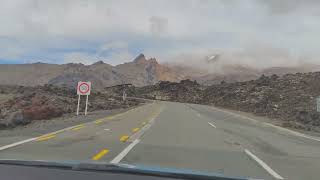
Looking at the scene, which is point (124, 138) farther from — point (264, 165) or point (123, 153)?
point (264, 165)

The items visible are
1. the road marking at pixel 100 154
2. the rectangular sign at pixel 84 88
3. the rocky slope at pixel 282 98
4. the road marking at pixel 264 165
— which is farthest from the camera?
the rocky slope at pixel 282 98

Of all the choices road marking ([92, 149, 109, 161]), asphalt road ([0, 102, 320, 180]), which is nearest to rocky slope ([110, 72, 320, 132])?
asphalt road ([0, 102, 320, 180])

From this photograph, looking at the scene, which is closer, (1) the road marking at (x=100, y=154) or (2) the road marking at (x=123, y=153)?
→ (2) the road marking at (x=123, y=153)

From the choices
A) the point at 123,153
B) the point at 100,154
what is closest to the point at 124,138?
the point at 123,153

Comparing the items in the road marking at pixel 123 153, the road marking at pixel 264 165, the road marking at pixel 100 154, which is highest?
the road marking at pixel 264 165

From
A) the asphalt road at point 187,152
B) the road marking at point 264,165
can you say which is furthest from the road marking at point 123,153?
the road marking at point 264,165

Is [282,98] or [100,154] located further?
[282,98]

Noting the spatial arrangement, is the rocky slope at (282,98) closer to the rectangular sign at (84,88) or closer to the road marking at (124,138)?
the rectangular sign at (84,88)

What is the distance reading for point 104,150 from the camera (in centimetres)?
1340

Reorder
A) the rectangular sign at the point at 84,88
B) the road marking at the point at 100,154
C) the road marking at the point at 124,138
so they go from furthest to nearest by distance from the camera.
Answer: the rectangular sign at the point at 84,88, the road marking at the point at 124,138, the road marking at the point at 100,154

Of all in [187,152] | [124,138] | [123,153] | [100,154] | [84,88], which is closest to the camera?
[100,154]

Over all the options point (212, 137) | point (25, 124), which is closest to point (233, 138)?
point (212, 137)

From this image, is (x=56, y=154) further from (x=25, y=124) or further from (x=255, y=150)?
(x=25, y=124)

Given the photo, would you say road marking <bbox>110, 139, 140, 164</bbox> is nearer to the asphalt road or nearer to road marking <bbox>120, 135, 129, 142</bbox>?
the asphalt road
